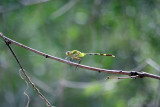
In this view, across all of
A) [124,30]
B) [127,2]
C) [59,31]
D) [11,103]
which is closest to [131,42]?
[124,30]

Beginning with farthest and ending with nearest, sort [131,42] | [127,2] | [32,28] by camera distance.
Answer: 1. [32,28]
2. [131,42]
3. [127,2]

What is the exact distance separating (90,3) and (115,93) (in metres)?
0.92

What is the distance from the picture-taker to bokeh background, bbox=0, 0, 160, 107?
3.17m

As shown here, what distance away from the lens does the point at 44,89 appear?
12.4 feet

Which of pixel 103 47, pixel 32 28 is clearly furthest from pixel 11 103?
pixel 103 47

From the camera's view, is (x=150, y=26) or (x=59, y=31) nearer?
(x=150, y=26)

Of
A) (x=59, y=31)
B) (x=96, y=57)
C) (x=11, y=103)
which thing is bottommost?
(x=11, y=103)

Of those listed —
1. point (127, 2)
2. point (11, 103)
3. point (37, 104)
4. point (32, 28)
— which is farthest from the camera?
point (37, 104)

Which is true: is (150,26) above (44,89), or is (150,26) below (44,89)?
above

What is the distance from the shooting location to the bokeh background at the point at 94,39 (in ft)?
10.4

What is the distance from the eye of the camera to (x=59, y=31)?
3.82 m

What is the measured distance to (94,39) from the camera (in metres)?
3.33

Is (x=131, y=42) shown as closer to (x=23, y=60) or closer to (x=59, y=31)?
(x=59, y=31)

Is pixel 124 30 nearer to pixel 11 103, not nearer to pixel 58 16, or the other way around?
pixel 58 16
